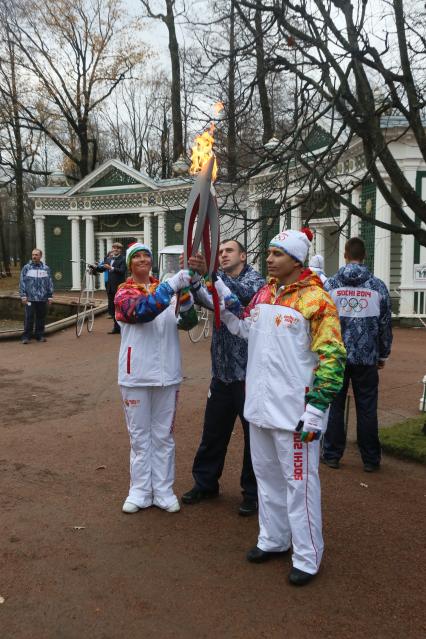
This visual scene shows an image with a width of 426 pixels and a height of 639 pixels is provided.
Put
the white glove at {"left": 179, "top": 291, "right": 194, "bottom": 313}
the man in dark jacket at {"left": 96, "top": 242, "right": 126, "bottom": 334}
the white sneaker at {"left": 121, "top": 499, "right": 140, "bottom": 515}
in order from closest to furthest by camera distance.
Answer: the white glove at {"left": 179, "top": 291, "right": 194, "bottom": 313} → the white sneaker at {"left": 121, "top": 499, "right": 140, "bottom": 515} → the man in dark jacket at {"left": 96, "top": 242, "right": 126, "bottom": 334}

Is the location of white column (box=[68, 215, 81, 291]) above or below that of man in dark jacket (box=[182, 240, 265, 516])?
above

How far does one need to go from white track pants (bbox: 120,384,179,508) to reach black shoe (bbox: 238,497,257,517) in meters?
0.51

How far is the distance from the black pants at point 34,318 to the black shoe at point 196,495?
30.8 ft

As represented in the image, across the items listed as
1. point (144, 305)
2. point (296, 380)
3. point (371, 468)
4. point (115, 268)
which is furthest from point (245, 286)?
point (115, 268)

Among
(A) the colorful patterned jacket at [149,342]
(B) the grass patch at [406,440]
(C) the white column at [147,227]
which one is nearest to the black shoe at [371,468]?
(B) the grass patch at [406,440]

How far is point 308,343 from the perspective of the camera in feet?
10.9

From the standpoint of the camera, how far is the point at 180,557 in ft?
11.9

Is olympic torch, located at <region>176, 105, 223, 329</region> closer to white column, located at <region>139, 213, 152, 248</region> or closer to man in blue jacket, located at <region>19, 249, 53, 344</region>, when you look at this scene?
man in blue jacket, located at <region>19, 249, 53, 344</region>

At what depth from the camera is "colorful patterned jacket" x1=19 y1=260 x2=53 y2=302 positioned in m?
12.9

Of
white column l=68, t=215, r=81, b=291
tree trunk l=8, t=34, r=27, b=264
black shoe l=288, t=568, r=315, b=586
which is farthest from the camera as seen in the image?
tree trunk l=8, t=34, r=27, b=264

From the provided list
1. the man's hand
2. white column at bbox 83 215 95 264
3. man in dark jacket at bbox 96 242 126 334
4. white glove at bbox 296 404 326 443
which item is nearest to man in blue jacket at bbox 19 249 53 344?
man in dark jacket at bbox 96 242 126 334

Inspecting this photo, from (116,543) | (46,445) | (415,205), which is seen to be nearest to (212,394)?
(116,543)

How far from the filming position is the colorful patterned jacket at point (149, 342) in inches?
164

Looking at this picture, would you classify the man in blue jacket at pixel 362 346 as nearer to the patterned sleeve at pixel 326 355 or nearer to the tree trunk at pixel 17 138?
the patterned sleeve at pixel 326 355
